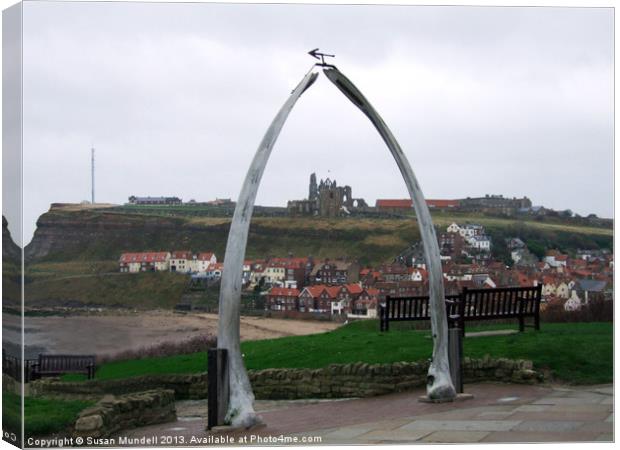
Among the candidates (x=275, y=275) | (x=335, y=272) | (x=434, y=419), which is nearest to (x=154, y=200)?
(x=275, y=275)

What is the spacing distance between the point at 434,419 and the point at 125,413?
3.66 meters

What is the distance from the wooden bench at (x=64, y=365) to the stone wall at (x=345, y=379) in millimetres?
788

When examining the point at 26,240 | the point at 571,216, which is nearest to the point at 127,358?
the point at 26,240

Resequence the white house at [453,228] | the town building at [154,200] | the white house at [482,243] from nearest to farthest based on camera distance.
→ the town building at [154,200] → the white house at [453,228] → the white house at [482,243]

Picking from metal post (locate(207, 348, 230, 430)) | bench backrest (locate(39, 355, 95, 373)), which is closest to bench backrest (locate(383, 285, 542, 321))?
metal post (locate(207, 348, 230, 430))

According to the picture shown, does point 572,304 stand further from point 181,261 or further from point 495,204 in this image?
point 181,261

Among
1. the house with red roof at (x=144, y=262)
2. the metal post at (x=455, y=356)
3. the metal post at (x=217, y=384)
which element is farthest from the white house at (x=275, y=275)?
the metal post at (x=217, y=384)

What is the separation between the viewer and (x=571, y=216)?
1664 centimetres

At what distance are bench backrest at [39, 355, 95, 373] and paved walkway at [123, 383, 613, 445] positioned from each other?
140 cm

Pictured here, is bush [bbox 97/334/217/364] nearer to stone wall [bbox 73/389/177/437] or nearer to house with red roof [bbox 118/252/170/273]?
stone wall [bbox 73/389/177/437]

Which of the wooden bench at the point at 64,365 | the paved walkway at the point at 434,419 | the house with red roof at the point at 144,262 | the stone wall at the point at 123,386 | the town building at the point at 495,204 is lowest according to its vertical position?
the paved walkway at the point at 434,419

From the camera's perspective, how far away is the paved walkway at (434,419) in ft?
44.6

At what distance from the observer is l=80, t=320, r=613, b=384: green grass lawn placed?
1642 cm

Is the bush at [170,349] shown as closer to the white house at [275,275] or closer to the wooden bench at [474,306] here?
the white house at [275,275]
